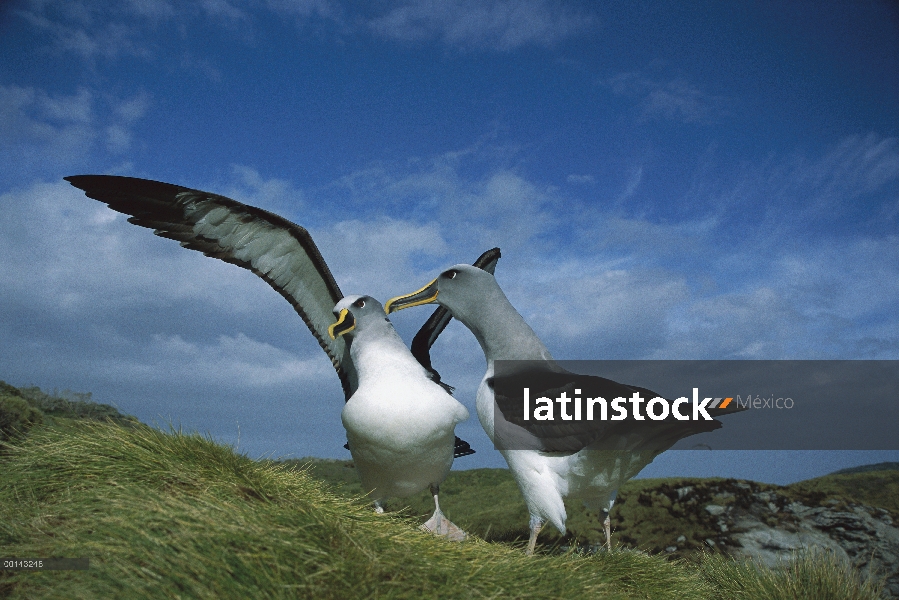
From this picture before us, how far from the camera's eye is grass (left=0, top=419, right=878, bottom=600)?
315 cm

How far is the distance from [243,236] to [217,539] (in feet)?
15.6

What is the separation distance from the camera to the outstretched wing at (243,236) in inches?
276

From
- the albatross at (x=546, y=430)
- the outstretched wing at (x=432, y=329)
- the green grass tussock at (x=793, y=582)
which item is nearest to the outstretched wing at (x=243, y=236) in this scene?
the outstretched wing at (x=432, y=329)

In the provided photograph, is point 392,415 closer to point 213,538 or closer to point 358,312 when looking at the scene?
point 358,312

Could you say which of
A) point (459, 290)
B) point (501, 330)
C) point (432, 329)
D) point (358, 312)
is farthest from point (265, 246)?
point (501, 330)

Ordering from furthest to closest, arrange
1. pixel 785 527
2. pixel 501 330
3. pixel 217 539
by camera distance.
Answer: pixel 785 527, pixel 501 330, pixel 217 539

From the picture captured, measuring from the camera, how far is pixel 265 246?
24.6ft

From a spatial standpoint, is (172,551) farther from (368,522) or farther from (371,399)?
→ (371,399)

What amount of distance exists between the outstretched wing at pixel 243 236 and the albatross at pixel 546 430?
83.7 inches

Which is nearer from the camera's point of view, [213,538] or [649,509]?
[213,538]

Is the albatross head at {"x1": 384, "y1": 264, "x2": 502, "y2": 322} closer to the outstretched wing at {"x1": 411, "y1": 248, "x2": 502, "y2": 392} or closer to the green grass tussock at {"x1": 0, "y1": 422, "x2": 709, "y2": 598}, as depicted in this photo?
the outstretched wing at {"x1": 411, "y1": 248, "x2": 502, "y2": 392}

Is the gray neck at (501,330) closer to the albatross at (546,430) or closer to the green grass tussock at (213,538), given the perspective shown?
the albatross at (546,430)

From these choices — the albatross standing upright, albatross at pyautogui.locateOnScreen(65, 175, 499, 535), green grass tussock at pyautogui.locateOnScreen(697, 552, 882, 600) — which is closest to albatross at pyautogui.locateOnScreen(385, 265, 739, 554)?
the albatross standing upright

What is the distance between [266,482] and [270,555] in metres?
1.53
